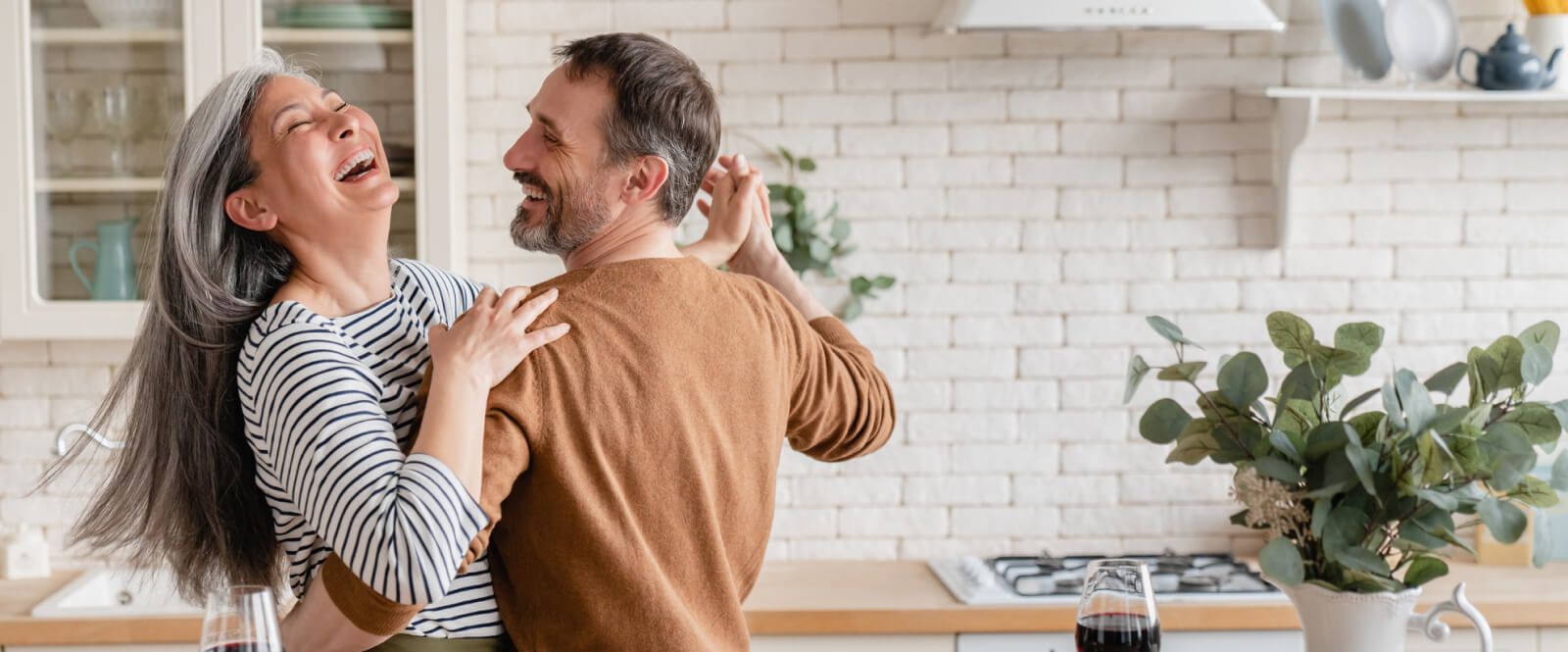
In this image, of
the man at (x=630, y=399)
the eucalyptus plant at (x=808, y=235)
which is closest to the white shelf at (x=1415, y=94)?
the eucalyptus plant at (x=808, y=235)

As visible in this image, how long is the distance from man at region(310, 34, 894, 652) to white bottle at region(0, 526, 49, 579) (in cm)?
198

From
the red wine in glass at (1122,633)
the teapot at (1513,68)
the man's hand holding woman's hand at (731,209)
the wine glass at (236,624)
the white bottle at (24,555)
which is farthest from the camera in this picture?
the white bottle at (24,555)

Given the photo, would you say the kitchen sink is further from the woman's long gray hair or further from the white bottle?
the woman's long gray hair

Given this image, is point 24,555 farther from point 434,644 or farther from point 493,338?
point 493,338

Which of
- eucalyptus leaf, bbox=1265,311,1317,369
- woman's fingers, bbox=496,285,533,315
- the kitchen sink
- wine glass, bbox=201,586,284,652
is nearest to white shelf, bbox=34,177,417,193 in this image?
the kitchen sink

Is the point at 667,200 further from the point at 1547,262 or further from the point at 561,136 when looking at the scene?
the point at 1547,262

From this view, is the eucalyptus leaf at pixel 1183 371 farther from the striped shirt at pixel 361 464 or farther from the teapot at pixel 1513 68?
the teapot at pixel 1513 68

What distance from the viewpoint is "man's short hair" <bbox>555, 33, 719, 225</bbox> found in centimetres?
135

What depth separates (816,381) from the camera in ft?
4.94

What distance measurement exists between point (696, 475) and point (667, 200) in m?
0.31

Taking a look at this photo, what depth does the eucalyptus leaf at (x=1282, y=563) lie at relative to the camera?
1.36 metres

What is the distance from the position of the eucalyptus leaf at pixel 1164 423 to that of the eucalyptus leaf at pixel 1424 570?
0.93ft

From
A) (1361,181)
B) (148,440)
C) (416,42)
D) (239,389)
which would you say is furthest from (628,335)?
(1361,181)

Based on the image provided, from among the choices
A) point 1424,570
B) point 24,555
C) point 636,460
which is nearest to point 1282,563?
point 1424,570
